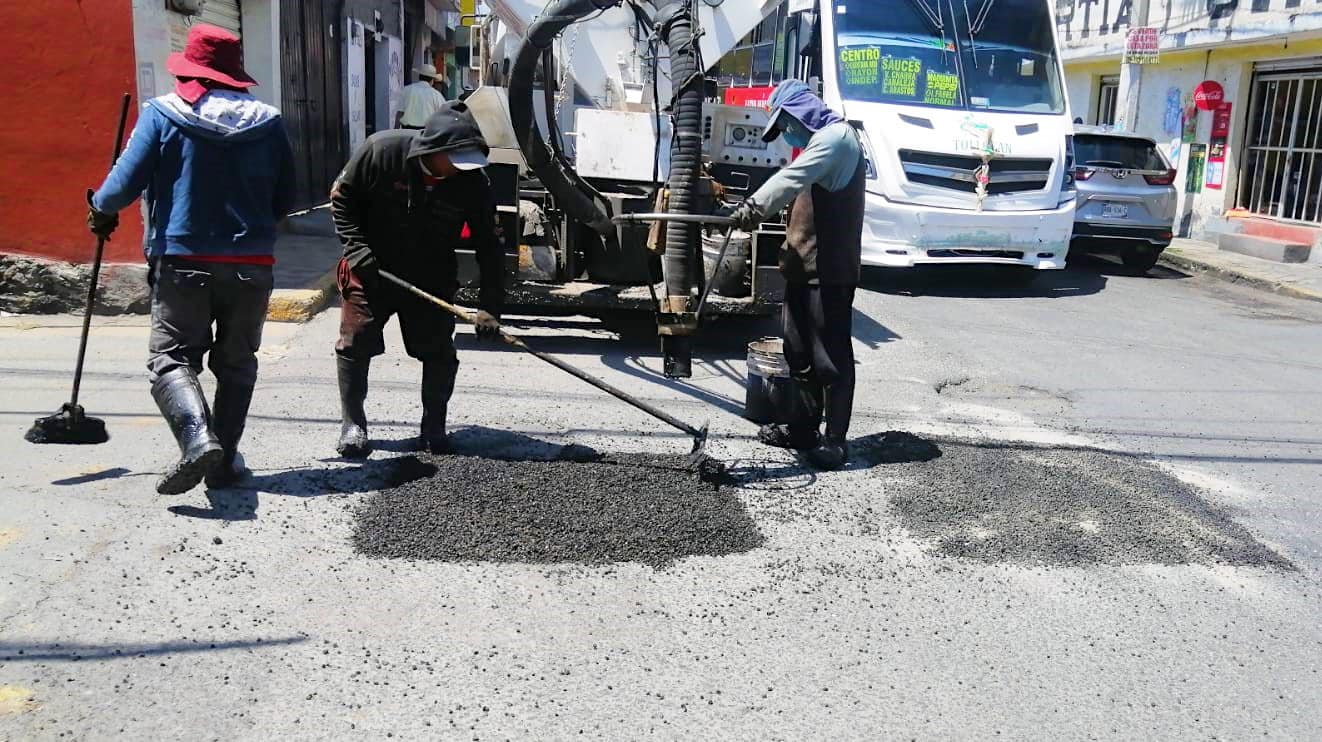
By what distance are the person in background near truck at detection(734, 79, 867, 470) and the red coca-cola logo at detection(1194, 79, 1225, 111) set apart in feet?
46.3

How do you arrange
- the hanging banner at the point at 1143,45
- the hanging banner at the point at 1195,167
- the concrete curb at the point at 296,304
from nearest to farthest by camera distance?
the concrete curb at the point at 296,304, the hanging banner at the point at 1143,45, the hanging banner at the point at 1195,167

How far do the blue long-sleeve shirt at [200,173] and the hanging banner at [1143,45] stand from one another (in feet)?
53.5

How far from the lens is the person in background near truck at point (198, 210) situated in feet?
14.3

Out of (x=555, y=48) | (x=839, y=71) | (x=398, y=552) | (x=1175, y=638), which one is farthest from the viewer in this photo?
(x=839, y=71)

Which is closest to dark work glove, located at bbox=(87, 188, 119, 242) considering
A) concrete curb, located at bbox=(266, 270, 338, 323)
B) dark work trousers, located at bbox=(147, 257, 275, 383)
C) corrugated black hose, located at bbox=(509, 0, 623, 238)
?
dark work trousers, located at bbox=(147, 257, 275, 383)

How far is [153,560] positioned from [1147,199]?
12.5m

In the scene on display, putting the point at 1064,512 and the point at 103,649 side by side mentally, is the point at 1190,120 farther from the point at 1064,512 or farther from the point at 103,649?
the point at 103,649

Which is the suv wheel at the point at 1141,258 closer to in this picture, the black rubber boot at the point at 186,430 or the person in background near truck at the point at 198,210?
the person in background near truck at the point at 198,210

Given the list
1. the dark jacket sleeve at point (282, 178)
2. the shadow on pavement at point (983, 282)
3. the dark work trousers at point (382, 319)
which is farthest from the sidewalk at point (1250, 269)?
the dark jacket sleeve at point (282, 178)

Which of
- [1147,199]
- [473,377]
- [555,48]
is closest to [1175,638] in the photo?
[473,377]

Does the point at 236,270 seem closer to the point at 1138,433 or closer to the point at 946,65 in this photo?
the point at 1138,433

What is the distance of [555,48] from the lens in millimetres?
8664

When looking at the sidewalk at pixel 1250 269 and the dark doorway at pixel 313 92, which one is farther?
the sidewalk at pixel 1250 269

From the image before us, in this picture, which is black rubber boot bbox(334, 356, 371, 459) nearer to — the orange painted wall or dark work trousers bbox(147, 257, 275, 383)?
dark work trousers bbox(147, 257, 275, 383)
